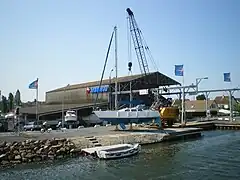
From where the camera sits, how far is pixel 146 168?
27031mm

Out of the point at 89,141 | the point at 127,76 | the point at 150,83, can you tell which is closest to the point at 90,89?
the point at 127,76

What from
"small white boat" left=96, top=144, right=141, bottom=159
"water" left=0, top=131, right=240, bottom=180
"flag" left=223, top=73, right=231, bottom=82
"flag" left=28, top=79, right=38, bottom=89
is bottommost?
"water" left=0, top=131, right=240, bottom=180

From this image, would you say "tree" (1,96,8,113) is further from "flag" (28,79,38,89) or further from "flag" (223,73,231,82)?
"flag" (223,73,231,82)

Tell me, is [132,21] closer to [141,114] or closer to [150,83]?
[150,83]

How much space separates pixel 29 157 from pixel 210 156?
1822cm

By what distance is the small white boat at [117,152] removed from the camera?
31.5 metres

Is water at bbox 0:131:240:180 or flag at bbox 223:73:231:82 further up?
flag at bbox 223:73:231:82

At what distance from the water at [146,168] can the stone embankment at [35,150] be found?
6.79 feet

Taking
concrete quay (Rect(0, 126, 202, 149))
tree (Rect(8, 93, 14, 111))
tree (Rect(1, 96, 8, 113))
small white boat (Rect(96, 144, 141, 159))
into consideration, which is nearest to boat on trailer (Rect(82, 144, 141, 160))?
small white boat (Rect(96, 144, 141, 159))

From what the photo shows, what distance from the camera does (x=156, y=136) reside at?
44875 mm

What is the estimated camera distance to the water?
24.3 meters

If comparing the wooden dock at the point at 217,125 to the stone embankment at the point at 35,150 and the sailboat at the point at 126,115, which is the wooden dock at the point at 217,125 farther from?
the stone embankment at the point at 35,150

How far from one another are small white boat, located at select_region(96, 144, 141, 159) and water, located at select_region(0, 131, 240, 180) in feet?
2.92

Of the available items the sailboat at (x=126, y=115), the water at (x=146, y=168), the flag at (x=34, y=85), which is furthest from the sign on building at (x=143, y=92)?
the water at (x=146, y=168)
